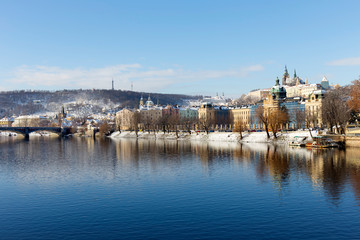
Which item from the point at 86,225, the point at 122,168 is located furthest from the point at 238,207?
the point at 122,168

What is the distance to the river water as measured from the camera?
1036 inches

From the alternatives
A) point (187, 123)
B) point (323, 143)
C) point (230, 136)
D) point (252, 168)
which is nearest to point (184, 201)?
point (252, 168)

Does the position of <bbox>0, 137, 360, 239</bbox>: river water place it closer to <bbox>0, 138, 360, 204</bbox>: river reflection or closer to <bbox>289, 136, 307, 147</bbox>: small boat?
<bbox>0, 138, 360, 204</bbox>: river reflection

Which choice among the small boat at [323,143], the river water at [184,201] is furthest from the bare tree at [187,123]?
the river water at [184,201]

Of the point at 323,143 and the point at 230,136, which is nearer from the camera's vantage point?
the point at 323,143

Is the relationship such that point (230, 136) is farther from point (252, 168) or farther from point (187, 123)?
point (252, 168)

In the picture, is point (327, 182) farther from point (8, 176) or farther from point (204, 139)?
point (204, 139)

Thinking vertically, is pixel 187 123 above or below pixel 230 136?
above

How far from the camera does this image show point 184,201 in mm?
34219

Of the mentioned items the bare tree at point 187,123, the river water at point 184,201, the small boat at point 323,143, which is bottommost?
the river water at point 184,201

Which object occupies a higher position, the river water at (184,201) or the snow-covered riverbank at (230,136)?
the snow-covered riverbank at (230,136)

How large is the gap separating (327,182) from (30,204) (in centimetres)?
2980

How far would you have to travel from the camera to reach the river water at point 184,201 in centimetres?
2631

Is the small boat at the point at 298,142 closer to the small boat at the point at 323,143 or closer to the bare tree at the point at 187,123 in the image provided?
the small boat at the point at 323,143
